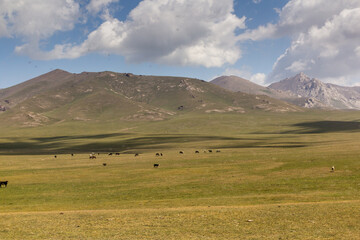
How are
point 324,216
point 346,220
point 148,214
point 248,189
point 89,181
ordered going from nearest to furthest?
point 346,220 < point 324,216 < point 148,214 < point 248,189 < point 89,181

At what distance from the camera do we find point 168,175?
59438 millimetres

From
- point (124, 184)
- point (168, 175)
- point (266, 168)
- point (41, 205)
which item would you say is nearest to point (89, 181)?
point (124, 184)

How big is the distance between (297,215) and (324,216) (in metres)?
1.77

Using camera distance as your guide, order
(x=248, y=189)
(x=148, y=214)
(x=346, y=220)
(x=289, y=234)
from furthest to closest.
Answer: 1. (x=248, y=189)
2. (x=148, y=214)
3. (x=346, y=220)
4. (x=289, y=234)

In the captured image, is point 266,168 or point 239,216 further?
point 266,168

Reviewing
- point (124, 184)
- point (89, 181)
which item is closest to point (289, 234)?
point (124, 184)

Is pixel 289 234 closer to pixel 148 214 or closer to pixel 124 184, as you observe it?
pixel 148 214

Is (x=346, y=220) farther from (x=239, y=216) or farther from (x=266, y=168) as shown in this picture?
(x=266, y=168)

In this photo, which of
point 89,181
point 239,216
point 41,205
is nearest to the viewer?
point 239,216

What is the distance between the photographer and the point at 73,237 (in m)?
20.2


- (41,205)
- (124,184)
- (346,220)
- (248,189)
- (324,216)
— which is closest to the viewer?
(346,220)

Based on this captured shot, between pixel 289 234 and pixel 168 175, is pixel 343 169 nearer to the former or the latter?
pixel 168 175

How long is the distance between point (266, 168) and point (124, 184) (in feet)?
87.1

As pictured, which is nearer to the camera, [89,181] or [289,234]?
[289,234]
